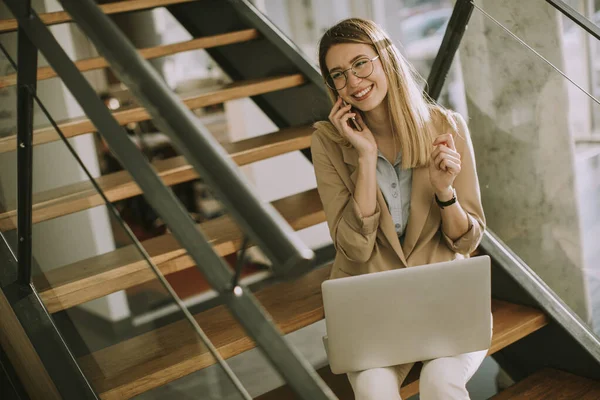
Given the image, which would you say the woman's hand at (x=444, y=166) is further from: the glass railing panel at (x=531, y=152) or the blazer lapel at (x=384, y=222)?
the glass railing panel at (x=531, y=152)

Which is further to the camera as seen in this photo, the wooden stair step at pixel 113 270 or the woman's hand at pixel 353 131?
the woman's hand at pixel 353 131

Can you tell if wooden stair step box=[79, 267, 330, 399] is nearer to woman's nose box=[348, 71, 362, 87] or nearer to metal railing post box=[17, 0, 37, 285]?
metal railing post box=[17, 0, 37, 285]

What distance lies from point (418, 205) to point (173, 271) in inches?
28.7

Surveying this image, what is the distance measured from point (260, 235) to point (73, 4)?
66 centimetres

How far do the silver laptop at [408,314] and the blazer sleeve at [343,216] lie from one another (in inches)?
9.7

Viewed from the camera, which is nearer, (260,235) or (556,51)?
(260,235)

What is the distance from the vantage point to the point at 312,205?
2541 mm

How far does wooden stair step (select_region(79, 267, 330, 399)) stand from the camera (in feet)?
4.43

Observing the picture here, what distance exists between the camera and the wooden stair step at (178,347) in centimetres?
135

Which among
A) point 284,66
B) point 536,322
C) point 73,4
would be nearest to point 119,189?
point 73,4

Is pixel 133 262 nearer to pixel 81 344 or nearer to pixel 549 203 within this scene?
pixel 81 344

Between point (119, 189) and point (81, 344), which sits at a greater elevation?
point (119, 189)

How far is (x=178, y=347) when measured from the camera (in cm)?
134

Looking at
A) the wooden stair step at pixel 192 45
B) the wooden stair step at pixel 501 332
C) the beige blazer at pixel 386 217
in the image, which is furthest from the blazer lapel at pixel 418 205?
the wooden stair step at pixel 192 45
